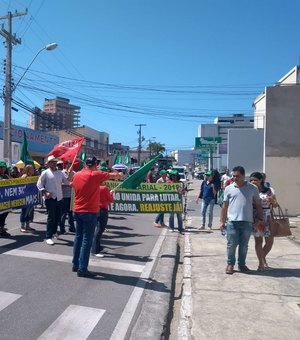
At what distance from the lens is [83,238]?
638 cm

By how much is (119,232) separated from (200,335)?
22.2ft

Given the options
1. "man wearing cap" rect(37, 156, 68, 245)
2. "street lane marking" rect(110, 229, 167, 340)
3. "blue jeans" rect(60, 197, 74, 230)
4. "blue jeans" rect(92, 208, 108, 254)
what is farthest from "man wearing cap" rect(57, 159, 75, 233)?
"street lane marking" rect(110, 229, 167, 340)

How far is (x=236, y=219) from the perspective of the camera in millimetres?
6750

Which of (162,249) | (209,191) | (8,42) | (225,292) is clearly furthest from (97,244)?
(8,42)

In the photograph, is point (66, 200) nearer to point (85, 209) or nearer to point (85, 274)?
point (85, 209)

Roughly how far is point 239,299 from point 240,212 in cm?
163

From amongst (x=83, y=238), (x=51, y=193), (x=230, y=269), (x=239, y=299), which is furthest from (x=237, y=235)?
(x=51, y=193)

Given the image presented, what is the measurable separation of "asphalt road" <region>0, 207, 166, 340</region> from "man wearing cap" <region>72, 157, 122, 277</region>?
0.32m

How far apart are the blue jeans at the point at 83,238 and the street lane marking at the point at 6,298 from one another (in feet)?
4.00

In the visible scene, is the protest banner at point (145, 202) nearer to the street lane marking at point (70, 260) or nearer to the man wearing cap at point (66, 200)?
the man wearing cap at point (66, 200)

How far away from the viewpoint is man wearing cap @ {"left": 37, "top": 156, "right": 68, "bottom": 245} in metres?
8.85

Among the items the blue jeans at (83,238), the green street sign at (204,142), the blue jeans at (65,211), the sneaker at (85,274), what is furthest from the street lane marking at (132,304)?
the green street sign at (204,142)

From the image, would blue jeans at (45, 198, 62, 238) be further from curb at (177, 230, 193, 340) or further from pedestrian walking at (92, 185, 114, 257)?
curb at (177, 230, 193, 340)

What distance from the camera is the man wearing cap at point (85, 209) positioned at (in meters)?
6.36
